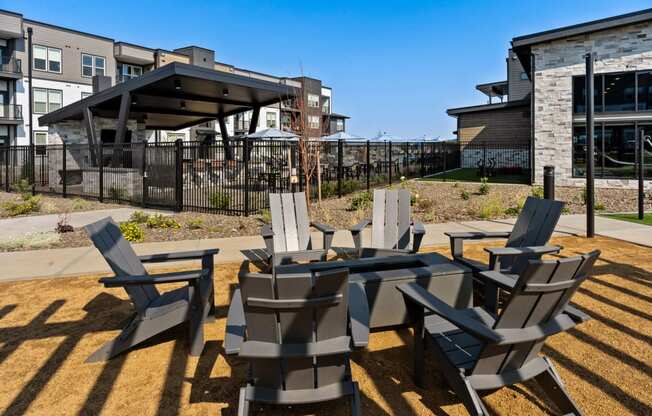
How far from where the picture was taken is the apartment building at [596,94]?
50.4ft

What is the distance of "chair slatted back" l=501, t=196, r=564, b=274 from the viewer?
15.6 feet

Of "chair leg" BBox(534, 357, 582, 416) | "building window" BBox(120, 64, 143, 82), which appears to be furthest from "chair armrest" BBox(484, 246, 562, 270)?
"building window" BBox(120, 64, 143, 82)

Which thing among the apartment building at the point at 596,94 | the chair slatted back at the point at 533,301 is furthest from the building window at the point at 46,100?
the chair slatted back at the point at 533,301

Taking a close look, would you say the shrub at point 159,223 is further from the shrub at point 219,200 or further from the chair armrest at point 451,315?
the chair armrest at point 451,315

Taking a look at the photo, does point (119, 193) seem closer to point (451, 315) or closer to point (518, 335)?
point (451, 315)

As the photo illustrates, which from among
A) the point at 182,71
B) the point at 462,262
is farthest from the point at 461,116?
the point at 462,262

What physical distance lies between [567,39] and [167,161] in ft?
49.1

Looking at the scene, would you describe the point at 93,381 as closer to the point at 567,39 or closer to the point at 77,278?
the point at 77,278

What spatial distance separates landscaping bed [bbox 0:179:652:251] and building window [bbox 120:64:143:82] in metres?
24.3

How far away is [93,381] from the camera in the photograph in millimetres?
3168

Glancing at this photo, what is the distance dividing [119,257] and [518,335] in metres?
3.17

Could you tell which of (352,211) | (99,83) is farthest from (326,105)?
(352,211)

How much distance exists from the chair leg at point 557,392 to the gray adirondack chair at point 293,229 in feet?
10.3

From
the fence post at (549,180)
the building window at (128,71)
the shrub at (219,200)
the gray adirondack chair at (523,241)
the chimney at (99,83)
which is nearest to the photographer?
the gray adirondack chair at (523,241)
